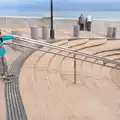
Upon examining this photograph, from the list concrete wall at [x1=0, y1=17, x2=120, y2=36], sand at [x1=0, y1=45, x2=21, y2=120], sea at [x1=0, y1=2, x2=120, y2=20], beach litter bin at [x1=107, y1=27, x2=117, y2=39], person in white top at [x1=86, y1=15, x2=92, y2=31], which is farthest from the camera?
sea at [x1=0, y1=2, x2=120, y2=20]

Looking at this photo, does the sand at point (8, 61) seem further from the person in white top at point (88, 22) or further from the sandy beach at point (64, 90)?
the person in white top at point (88, 22)

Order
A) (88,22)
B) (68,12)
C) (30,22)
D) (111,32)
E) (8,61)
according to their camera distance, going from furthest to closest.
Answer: (68,12) < (30,22) < (88,22) < (111,32) < (8,61)

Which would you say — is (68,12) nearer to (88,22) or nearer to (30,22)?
(30,22)

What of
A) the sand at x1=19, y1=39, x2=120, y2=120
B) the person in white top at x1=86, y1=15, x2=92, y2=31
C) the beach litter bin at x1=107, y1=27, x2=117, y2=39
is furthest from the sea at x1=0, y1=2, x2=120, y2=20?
the sand at x1=19, y1=39, x2=120, y2=120

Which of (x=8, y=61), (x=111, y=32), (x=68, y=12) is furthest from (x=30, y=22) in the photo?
(x=68, y=12)

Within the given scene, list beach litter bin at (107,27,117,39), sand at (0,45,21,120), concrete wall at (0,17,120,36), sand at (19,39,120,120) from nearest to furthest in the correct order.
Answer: sand at (0,45,21,120)
sand at (19,39,120,120)
beach litter bin at (107,27,117,39)
concrete wall at (0,17,120,36)

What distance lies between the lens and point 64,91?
5.88 m

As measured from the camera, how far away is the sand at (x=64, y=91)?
4.69 metres

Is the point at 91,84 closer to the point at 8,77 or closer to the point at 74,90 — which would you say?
the point at 74,90

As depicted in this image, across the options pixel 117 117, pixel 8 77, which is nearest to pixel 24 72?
pixel 8 77

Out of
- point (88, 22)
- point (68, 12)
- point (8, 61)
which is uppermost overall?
point (68, 12)

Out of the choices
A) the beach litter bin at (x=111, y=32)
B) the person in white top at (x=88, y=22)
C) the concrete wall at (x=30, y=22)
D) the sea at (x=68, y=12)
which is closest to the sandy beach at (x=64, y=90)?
the beach litter bin at (x=111, y=32)

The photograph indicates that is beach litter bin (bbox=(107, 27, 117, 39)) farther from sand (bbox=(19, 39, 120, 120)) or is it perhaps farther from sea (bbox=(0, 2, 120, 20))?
Result: sand (bbox=(19, 39, 120, 120))

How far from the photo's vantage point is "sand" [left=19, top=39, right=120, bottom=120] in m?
4.69
